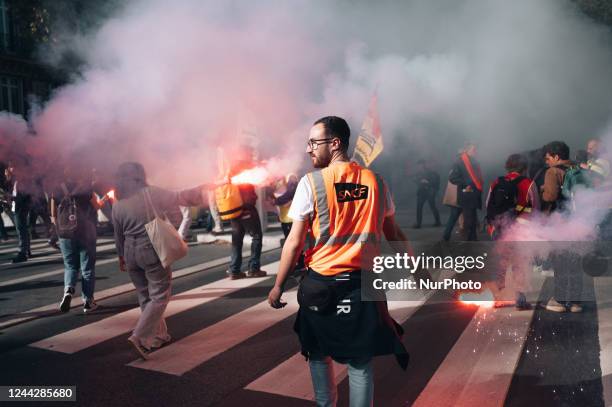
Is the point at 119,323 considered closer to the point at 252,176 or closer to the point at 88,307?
the point at 88,307

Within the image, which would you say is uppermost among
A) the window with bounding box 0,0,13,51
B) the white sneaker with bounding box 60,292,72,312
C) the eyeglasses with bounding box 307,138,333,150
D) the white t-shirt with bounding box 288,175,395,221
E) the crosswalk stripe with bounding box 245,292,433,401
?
the window with bounding box 0,0,13,51

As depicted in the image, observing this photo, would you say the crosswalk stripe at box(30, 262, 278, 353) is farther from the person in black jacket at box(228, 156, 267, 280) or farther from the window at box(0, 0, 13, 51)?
the window at box(0, 0, 13, 51)

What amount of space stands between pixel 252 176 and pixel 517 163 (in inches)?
129

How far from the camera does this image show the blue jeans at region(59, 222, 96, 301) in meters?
5.89

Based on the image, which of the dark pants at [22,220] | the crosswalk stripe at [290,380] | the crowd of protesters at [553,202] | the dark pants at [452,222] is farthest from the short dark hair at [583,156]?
the dark pants at [22,220]

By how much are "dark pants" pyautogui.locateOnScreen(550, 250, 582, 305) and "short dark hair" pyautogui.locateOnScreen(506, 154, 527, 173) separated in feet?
3.22

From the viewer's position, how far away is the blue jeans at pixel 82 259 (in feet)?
19.3

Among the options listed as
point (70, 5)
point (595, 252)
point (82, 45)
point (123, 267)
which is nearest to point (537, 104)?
point (595, 252)

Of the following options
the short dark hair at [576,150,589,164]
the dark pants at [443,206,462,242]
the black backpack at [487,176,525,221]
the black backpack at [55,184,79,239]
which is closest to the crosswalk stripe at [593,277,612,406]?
the black backpack at [487,176,525,221]

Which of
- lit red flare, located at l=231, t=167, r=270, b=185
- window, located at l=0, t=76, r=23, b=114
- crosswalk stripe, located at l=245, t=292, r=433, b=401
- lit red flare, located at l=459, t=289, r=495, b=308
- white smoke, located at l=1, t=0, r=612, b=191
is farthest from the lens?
window, located at l=0, t=76, r=23, b=114

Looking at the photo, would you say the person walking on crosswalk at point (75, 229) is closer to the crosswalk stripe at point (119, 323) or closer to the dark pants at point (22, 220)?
the crosswalk stripe at point (119, 323)

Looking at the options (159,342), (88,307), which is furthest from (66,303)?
(159,342)

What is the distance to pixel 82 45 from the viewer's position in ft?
21.9

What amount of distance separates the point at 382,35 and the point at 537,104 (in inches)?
90.2
